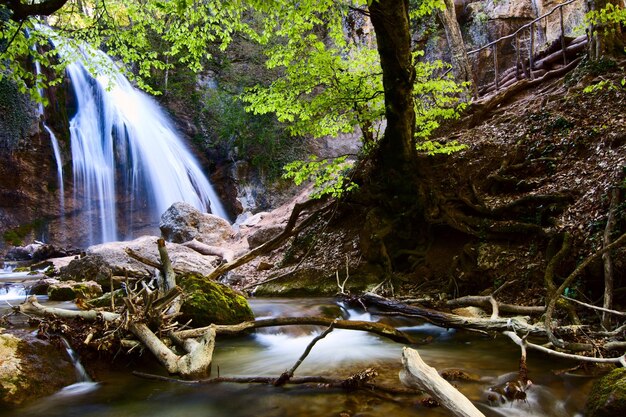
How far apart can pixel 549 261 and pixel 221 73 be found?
22.5 metres

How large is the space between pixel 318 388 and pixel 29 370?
2.49m

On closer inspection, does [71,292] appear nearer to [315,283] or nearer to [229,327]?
[315,283]

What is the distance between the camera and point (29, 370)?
11.2 ft

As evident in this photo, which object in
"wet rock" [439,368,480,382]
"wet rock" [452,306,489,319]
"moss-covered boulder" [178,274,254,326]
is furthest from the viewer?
"wet rock" [452,306,489,319]

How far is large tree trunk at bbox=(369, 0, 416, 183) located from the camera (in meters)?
6.00

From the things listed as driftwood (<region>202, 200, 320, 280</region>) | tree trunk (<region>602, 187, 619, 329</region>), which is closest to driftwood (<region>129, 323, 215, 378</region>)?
tree trunk (<region>602, 187, 619, 329</region>)

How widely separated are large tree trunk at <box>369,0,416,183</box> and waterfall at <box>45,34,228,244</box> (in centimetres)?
Answer: 1415

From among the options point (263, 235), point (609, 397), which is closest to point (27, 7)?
point (609, 397)

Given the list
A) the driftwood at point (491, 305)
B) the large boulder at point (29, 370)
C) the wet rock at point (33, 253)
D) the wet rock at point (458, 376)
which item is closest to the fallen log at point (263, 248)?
the large boulder at point (29, 370)

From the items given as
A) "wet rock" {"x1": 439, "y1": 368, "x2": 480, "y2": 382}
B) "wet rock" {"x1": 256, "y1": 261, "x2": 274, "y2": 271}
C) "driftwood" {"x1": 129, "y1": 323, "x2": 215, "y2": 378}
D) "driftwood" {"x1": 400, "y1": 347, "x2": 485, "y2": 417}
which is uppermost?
"driftwood" {"x1": 400, "y1": 347, "x2": 485, "y2": 417}

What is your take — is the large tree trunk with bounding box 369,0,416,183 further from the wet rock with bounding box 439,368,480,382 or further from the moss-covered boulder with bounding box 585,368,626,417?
the moss-covered boulder with bounding box 585,368,626,417

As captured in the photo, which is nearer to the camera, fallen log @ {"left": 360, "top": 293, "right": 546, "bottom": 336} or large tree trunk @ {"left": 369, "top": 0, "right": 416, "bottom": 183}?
fallen log @ {"left": 360, "top": 293, "right": 546, "bottom": 336}

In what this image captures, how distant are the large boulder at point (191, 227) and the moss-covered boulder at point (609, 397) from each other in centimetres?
1308

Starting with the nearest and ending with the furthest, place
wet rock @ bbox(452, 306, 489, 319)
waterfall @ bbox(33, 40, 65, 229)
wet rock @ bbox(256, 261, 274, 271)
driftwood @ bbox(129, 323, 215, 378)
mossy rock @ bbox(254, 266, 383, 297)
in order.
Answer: driftwood @ bbox(129, 323, 215, 378), wet rock @ bbox(452, 306, 489, 319), mossy rock @ bbox(254, 266, 383, 297), wet rock @ bbox(256, 261, 274, 271), waterfall @ bbox(33, 40, 65, 229)
